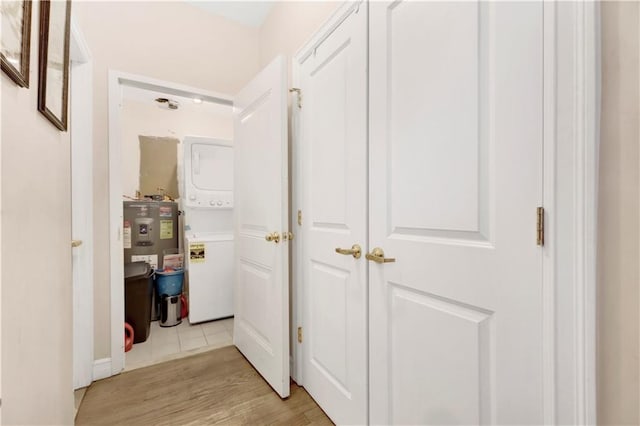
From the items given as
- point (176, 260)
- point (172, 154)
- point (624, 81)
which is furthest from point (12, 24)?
point (172, 154)

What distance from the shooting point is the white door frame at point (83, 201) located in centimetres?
179

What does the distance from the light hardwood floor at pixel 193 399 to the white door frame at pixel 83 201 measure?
0.75 feet

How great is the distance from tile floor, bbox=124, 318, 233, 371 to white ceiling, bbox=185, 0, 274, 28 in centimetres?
278

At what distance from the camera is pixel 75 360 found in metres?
1.77

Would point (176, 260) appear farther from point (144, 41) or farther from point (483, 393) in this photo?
point (483, 393)

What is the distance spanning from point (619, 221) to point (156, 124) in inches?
169

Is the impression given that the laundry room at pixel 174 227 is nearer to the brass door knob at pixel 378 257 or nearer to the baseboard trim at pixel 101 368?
the baseboard trim at pixel 101 368

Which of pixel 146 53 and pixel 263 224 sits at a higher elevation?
pixel 146 53

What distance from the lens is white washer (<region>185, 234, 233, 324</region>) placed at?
2.77 meters

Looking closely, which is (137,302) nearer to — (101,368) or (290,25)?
(101,368)

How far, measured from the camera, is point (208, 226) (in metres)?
3.08

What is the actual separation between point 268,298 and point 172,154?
2.88 metres

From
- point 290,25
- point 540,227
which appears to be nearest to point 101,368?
point 540,227

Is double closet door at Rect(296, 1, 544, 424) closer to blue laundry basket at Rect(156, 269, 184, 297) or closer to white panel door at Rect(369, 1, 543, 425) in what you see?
white panel door at Rect(369, 1, 543, 425)
